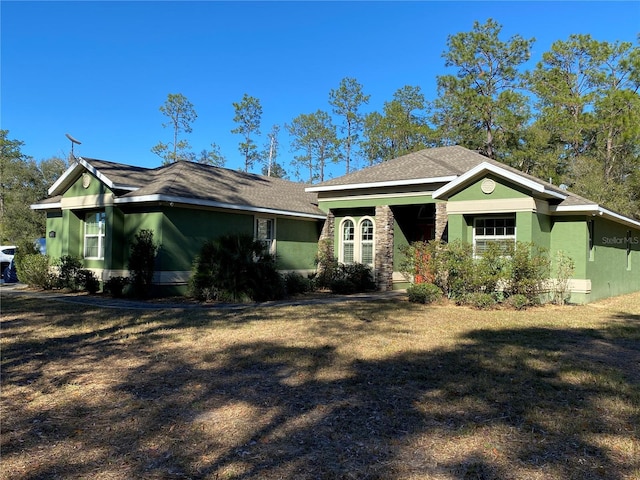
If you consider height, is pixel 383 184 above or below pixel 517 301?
above

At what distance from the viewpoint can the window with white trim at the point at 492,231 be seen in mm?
14094

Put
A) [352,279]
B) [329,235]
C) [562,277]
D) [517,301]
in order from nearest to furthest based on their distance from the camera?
1. [517,301]
2. [562,277]
3. [352,279]
4. [329,235]

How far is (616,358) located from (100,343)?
26.0 feet

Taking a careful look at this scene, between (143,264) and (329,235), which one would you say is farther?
(329,235)

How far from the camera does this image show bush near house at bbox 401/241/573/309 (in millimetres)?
12430

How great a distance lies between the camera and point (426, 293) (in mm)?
13398

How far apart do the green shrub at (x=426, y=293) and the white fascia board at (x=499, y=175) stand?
282cm

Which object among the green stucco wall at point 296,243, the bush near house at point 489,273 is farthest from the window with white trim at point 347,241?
the bush near house at point 489,273

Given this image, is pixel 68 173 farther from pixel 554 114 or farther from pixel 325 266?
pixel 554 114

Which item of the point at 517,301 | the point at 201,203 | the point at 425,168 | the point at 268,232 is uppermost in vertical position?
the point at 425,168

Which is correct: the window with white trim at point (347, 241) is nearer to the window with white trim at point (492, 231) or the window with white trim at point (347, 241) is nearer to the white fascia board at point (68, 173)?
the window with white trim at point (492, 231)

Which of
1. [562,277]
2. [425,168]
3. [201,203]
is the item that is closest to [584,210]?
[562,277]

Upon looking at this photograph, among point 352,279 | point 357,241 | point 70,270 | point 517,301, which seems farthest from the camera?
point 357,241

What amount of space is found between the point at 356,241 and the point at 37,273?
11293mm
